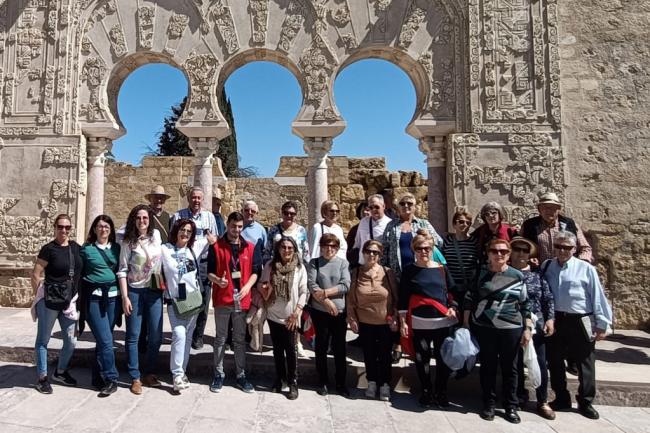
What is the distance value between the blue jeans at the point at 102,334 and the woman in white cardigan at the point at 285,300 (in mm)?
1703

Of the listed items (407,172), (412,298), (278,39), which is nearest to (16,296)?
(278,39)

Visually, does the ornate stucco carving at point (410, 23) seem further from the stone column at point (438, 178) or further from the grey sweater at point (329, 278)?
the grey sweater at point (329, 278)

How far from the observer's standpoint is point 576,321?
4.39 metres

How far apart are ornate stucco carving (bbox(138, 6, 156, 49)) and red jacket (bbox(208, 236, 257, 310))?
533cm

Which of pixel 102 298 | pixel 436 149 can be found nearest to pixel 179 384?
pixel 102 298

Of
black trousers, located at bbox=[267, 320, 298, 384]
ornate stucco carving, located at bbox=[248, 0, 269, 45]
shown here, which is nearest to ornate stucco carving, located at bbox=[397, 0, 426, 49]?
ornate stucco carving, located at bbox=[248, 0, 269, 45]

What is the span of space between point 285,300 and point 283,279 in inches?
8.9

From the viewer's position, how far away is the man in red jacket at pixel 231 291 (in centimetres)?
466

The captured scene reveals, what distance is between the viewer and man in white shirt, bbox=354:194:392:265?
5281mm

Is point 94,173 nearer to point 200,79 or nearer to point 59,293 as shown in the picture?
point 200,79

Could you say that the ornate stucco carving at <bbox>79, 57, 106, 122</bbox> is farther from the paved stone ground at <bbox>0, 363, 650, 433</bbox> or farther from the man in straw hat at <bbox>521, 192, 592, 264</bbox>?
the man in straw hat at <bbox>521, 192, 592, 264</bbox>

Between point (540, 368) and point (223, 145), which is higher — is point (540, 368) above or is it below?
below

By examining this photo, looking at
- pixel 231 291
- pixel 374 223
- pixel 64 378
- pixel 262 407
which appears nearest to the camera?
pixel 262 407

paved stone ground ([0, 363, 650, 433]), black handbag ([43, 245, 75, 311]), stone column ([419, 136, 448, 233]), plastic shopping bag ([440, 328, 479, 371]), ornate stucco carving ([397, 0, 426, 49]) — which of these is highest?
ornate stucco carving ([397, 0, 426, 49])
